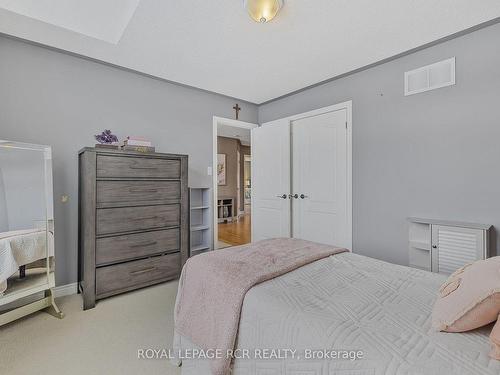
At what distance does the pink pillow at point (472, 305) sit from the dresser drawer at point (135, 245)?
2.46 metres

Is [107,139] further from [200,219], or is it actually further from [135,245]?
[200,219]

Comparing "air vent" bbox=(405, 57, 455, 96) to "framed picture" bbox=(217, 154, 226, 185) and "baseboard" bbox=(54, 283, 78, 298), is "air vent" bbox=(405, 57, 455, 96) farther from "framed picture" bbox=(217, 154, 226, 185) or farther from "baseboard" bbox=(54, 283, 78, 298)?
"framed picture" bbox=(217, 154, 226, 185)

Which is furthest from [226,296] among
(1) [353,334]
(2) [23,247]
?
(2) [23,247]

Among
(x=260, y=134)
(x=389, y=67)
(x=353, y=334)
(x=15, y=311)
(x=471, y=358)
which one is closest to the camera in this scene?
(x=471, y=358)

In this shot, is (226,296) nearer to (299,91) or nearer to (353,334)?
(353,334)

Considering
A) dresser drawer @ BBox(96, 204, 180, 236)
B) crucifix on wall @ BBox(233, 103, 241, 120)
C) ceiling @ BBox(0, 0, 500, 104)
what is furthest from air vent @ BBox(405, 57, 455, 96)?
dresser drawer @ BBox(96, 204, 180, 236)

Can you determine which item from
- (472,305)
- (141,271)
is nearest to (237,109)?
(141,271)

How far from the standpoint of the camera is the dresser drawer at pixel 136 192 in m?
2.42

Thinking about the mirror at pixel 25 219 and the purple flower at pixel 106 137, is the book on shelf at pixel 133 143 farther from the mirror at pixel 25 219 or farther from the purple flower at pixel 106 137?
the mirror at pixel 25 219

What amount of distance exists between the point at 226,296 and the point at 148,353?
3.20ft

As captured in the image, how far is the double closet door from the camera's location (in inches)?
124

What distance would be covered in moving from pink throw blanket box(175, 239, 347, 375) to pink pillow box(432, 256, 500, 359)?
2.31 feet

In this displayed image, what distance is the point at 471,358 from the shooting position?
714 mm

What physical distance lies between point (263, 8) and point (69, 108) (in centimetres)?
217
